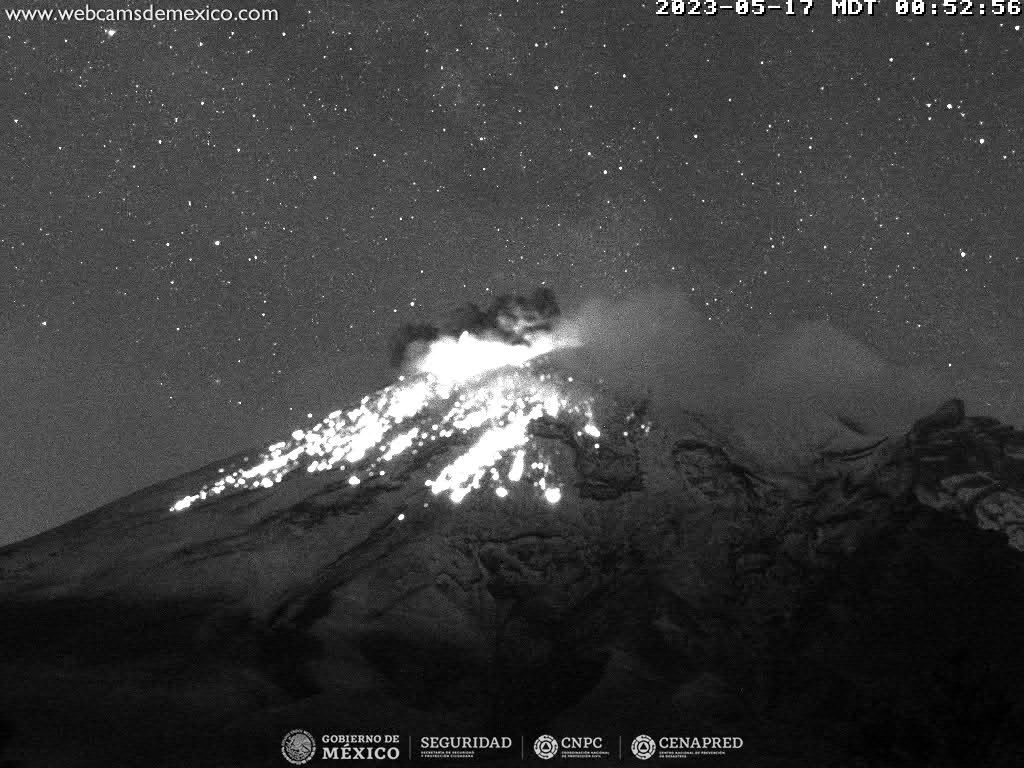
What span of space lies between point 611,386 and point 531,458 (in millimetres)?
21583

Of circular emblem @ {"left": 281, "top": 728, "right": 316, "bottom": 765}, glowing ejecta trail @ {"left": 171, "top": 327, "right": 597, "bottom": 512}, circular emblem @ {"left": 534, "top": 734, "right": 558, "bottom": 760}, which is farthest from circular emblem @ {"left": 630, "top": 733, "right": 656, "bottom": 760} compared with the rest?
glowing ejecta trail @ {"left": 171, "top": 327, "right": 597, "bottom": 512}

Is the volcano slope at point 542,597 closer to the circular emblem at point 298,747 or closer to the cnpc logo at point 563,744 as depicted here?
the circular emblem at point 298,747

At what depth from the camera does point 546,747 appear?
230ft

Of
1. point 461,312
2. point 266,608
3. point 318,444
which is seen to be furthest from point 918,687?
point 461,312

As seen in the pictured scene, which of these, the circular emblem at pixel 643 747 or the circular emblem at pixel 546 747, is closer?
the circular emblem at pixel 643 747

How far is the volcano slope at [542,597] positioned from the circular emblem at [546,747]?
248 centimetres

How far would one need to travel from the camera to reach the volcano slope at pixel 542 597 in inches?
2837

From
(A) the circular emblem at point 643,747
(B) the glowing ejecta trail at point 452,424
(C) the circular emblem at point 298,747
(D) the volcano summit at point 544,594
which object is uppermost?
(B) the glowing ejecta trail at point 452,424

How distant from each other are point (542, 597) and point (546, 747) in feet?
93.2

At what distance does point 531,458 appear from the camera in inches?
4806

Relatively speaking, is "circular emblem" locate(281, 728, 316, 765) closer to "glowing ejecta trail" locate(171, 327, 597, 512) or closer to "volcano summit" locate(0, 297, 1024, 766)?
"volcano summit" locate(0, 297, 1024, 766)

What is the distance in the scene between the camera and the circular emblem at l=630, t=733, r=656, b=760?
67062 millimetres

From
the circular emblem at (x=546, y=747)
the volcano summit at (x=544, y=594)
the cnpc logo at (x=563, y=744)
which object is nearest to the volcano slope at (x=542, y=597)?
the volcano summit at (x=544, y=594)

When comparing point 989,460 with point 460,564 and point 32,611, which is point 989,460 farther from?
point 32,611
